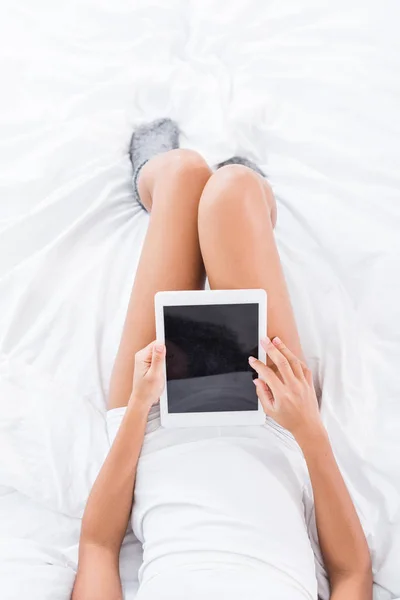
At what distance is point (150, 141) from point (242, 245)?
40 cm

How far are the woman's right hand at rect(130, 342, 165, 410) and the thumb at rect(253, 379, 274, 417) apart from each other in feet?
0.41

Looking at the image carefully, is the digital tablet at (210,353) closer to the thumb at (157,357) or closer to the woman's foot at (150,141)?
the thumb at (157,357)

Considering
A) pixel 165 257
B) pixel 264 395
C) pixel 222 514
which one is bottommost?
pixel 222 514

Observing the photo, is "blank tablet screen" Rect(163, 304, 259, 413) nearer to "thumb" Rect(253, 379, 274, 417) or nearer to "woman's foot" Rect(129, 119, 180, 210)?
"thumb" Rect(253, 379, 274, 417)

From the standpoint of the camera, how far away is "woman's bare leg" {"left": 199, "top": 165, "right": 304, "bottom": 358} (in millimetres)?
897

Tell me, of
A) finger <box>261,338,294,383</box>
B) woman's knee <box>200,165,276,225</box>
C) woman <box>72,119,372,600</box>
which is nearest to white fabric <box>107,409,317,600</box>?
woman <box>72,119,372,600</box>

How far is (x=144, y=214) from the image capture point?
117 centimetres

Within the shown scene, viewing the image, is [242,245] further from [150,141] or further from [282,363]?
[150,141]

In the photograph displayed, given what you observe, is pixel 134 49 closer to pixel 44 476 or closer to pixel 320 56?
pixel 320 56

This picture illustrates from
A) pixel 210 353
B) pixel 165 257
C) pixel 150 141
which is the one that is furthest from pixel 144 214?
pixel 210 353

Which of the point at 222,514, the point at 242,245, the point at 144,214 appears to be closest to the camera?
the point at 222,514

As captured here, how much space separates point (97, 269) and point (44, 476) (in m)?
0.36

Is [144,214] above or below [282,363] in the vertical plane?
above

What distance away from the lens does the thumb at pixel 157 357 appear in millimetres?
820
